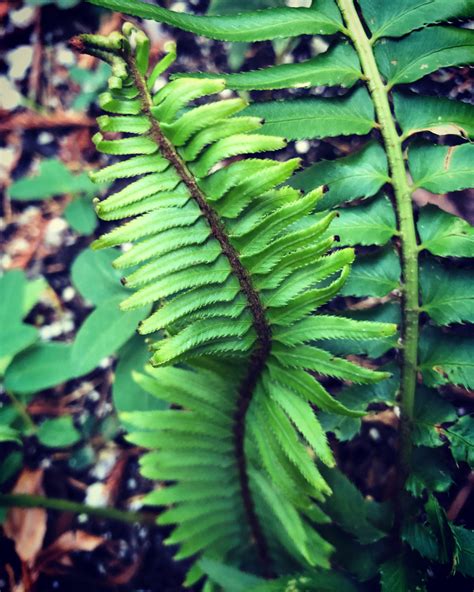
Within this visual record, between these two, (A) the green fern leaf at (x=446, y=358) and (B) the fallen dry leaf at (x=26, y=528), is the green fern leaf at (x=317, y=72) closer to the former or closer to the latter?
(A) the green fern leaf at (x=446, y=358)

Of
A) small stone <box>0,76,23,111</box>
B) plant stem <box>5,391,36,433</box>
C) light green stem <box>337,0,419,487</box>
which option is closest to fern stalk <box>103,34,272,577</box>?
light green stem <box>337,0,419,487</box>

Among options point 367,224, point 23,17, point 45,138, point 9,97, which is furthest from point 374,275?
point 23,17

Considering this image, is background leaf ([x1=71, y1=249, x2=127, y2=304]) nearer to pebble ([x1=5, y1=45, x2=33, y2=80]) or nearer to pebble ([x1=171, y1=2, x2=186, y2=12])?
pebble ([x1=171, y1=2, x2=186, y2=12])

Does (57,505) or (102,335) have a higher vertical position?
(102,335)

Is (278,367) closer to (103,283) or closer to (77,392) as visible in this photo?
(103,283)

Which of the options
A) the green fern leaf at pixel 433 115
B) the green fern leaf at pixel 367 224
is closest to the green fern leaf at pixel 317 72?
the green fern leaf at pixel 433 115

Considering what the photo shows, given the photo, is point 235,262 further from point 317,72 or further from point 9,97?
point 9,97

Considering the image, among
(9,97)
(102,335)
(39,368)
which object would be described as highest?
(9,97)
